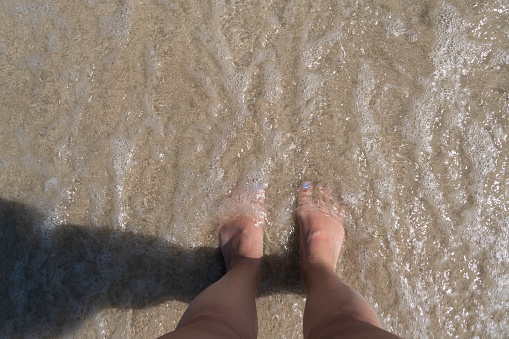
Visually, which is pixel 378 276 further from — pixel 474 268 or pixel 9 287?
pixel 9 287

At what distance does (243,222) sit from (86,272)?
0.76m

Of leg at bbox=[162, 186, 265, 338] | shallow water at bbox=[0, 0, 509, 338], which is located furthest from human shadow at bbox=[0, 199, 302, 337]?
leg at bbox=[162, 186, 265, 338]

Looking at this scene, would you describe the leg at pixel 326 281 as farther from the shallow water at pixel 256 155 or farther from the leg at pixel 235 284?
the leg at pixel 235 284

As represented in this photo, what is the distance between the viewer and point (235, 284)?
1.31m

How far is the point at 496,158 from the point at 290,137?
95cm

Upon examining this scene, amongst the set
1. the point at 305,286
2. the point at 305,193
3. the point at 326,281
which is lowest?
the point at 305,286

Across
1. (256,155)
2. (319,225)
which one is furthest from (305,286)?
(256,155)

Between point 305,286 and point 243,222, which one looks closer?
point 305,286

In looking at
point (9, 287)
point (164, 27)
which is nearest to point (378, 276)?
point (164, 27)

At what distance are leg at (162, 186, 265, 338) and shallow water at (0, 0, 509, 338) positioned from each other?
68mm

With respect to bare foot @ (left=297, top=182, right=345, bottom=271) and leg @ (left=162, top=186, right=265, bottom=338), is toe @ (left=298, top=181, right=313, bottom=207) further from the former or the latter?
leg @ (left=162, top=186, right=265, bottom=338)

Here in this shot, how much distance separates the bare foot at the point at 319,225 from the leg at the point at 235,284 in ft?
0.62

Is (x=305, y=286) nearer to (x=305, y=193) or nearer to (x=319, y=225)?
(x=319, y=225)

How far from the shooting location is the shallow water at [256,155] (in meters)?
A: 1.55
